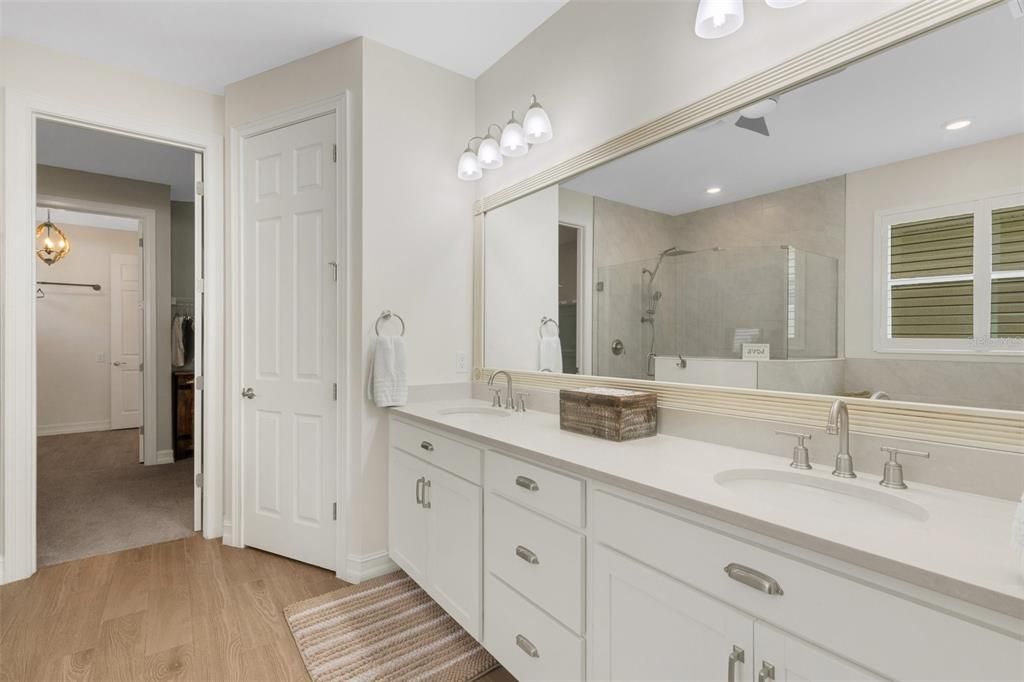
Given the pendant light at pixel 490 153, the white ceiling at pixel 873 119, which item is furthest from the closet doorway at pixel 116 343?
the white ceiling at pixel 873 119

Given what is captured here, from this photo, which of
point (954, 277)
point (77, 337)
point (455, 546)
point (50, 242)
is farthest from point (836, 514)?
point (77, 337)

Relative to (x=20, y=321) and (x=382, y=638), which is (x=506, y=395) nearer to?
(x=382, y=638)

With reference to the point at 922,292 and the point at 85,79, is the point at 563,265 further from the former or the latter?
the point at 85,79

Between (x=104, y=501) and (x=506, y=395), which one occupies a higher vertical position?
(x=506, y=395)

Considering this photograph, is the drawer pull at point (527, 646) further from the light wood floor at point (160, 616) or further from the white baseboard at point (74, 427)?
the white baseboard at point (74, 427)

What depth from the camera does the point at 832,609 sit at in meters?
0.81

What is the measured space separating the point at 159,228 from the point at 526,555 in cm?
464

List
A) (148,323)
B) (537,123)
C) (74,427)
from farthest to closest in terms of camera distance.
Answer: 1. (74,427)
2. (148,323)
3. (537,123)

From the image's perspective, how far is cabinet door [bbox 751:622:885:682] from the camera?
794 mm

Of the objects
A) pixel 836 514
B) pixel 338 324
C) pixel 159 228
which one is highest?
pixel 159 228

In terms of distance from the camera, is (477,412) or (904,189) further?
(477,412)

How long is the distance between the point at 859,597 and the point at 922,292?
764 mm

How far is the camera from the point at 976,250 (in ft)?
3.45

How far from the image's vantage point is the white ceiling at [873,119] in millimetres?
1039
